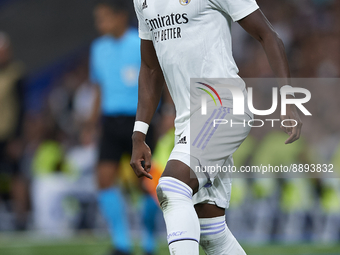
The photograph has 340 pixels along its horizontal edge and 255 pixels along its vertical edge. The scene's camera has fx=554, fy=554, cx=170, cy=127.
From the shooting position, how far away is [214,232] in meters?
2.79

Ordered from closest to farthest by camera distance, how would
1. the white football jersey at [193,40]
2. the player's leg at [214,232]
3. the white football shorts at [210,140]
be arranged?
the white football shorts at [210,140] < the white football jersey at [193,40] < the player's leg at [214,232]

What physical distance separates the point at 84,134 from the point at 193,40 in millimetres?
6614

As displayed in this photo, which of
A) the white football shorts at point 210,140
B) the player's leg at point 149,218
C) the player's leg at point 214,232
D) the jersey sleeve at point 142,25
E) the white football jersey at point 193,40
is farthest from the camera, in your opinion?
the player's leg at point 149,218

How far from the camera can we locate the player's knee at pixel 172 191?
2.43 metres

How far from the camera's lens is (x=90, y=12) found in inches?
478

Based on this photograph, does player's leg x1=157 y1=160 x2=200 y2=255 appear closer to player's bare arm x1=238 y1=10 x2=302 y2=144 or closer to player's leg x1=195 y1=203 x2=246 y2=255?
player's leg x1=195 y1=203 x2=246 y2=255

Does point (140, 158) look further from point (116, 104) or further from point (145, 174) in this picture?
point (116, 104)

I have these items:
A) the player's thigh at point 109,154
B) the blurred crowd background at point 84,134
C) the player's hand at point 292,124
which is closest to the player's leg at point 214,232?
the player's hand at point 292,124

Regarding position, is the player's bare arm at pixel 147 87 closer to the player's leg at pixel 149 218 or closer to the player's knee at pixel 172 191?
the player's knee at pixel 172 191

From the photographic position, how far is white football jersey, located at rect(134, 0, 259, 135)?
266 centimetres

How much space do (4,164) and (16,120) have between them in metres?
0.92

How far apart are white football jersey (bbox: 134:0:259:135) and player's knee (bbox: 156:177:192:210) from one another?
1.13 ft

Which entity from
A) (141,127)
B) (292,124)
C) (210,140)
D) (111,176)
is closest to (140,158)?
(141,127)

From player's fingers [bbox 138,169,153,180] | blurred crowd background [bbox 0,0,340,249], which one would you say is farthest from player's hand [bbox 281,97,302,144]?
blurred crowd background [bbox 0,0,340,249]
